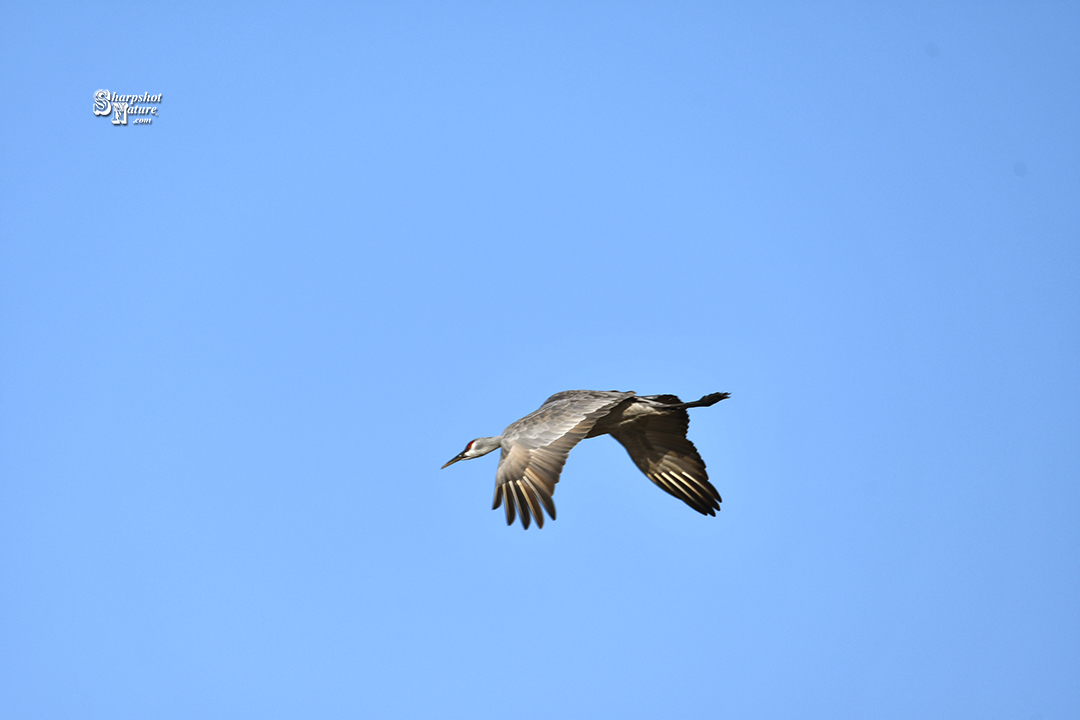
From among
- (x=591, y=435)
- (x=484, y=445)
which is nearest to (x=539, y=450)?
(x=484, y=445)

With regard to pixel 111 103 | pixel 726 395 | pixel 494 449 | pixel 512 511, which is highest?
pixel 111 103

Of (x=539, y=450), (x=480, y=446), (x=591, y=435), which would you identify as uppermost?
(x=591, y=435)

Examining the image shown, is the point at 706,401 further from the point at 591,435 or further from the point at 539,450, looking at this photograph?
the point at 539,450

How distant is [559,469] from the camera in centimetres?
1944

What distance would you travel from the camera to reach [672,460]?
26.1m

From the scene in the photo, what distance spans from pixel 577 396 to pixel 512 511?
4806mm

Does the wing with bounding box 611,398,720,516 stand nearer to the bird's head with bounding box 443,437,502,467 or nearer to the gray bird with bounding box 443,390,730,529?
the gray bird with bounding box 443,390,730,529

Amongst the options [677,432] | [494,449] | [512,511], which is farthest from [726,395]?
[512,511]

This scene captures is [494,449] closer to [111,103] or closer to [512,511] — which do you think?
[512,511]

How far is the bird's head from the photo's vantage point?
73.3 feet

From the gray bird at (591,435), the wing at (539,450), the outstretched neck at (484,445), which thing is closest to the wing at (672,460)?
the gray bird at (591,435)

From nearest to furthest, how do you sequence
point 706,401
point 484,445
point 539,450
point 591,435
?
point 539,450, point 484,445, point 706,401, point 591,435

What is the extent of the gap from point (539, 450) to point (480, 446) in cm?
274

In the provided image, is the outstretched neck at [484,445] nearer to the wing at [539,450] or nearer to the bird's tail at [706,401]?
the wing at [539,450]
